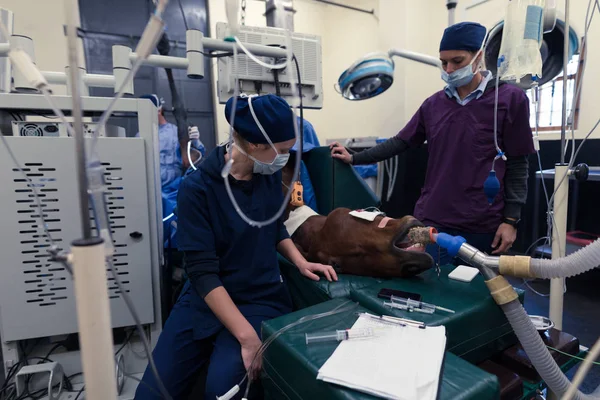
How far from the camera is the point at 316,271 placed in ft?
3.85

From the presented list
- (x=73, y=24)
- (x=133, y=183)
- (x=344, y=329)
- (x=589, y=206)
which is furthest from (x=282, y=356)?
(x=589, y=206)

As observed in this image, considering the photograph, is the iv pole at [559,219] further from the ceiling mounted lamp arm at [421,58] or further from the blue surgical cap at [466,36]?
the ceiling mounted lamp arm at [421,58]

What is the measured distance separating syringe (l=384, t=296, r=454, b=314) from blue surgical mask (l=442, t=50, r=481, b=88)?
884 mm

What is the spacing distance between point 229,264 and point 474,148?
994 mm

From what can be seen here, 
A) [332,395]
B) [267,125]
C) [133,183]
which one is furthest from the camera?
[133,183]

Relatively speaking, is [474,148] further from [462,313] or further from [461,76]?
[462,313]

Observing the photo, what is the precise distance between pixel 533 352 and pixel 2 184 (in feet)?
5.16

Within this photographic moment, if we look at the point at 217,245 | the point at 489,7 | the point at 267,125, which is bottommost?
the point at 217,245

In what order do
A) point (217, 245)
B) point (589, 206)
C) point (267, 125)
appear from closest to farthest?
point (267, 125), point (217, 245), point (589, 206)

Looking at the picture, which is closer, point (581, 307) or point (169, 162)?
point (581, 307)

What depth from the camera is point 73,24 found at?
1.28ft

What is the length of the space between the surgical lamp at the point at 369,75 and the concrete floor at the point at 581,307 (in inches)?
62.7

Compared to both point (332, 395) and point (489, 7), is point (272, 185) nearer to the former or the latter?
point (332, 395)

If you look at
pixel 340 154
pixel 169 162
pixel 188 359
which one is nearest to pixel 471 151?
pixel 340 154
